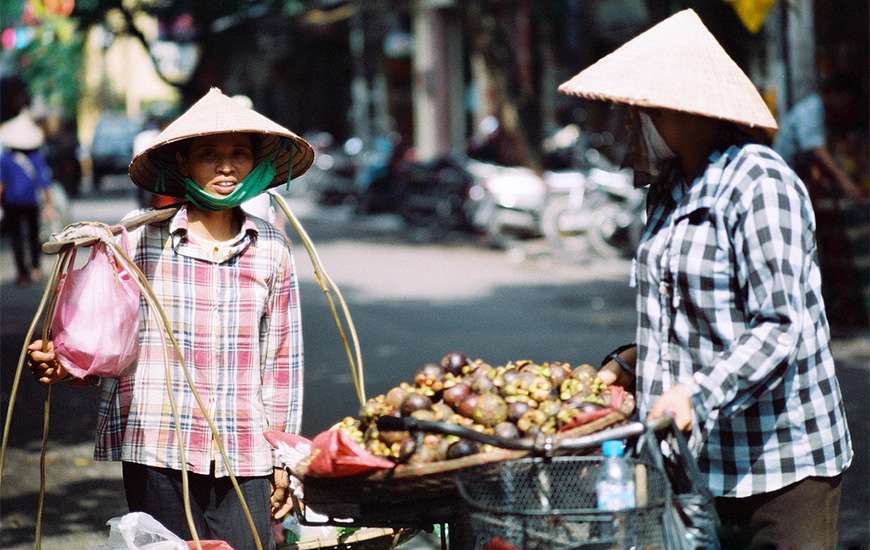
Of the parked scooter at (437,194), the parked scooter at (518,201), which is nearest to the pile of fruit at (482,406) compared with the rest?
the parked scooter at (518,201)

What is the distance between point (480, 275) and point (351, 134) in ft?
69.4

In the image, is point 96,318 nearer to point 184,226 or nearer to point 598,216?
point 184,226

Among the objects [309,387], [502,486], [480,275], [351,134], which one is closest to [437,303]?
[480,275]

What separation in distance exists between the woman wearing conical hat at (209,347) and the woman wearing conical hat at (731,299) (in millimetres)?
1085

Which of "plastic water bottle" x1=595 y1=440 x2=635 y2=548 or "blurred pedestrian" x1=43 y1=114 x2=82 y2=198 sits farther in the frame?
"blurred pedestrian" x1=43 y1=114 x2=82 y2=198

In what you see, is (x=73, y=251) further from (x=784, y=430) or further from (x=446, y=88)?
(x=446, y=88)

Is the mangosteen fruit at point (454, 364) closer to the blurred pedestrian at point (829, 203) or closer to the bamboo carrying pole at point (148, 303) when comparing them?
the bamboo carrying pole at point (148, 303)

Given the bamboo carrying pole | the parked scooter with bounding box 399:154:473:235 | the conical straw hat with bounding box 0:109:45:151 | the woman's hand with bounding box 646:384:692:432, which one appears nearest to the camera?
the woman's hand with bounding box 646:384:692:432

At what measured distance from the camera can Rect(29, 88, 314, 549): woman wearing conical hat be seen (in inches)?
143

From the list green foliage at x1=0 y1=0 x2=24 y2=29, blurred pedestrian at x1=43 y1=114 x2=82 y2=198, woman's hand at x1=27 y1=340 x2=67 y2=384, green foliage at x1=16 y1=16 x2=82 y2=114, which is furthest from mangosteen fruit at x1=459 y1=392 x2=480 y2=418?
green foliage at x1=16 y1=16 x2=82 y2=114

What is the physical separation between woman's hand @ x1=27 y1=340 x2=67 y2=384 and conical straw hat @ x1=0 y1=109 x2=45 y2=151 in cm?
1111

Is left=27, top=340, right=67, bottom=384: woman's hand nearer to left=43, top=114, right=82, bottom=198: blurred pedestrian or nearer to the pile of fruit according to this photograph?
the pile of fruit

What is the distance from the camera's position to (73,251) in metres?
3.50

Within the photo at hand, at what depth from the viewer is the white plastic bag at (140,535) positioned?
3.40 m
